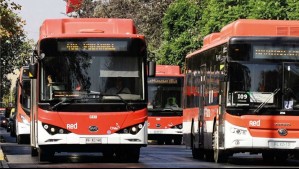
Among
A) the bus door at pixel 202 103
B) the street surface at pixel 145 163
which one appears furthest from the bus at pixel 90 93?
the bus door at pixel 202 103

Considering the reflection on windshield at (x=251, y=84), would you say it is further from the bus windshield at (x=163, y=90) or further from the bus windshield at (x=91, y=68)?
the bus windshield at (x=163, y=90)

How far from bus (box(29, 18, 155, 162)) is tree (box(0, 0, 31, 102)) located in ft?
59.9

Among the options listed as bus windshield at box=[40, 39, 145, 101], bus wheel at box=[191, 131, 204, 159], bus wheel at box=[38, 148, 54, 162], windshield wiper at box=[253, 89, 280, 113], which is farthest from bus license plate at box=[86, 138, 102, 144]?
bus wheel at box=[191, 131, 204, 159]

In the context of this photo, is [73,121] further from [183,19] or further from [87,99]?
[183,19]

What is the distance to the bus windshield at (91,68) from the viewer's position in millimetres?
25469

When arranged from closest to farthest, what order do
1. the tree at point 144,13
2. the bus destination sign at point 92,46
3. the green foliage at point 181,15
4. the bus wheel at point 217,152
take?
the bus destination sign at point 92,46 → the bus wheel at point 217,152 → the green foliage at point 181,15 → the tree at point 144,13

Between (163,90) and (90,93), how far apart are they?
20.4 metres

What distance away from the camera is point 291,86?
2536 cm

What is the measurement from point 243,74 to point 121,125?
2.97 meters

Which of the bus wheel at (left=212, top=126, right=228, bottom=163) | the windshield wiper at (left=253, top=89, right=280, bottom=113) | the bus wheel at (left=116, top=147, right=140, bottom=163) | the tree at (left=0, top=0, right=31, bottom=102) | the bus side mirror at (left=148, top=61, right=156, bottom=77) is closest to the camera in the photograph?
the windshield wiper at (left=253, top=89, right=280, bottom=113)

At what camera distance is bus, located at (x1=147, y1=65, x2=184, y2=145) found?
1799 inches

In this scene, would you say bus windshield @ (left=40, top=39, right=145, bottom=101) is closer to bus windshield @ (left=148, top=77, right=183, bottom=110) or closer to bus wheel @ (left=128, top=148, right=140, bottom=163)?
bus wheel @ (left=128, top=148, right=140, bottom=163)

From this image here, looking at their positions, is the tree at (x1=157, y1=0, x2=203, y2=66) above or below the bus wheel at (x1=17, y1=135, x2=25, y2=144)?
above

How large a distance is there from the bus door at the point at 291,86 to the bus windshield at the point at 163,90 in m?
20.1
